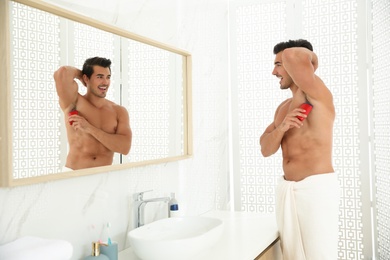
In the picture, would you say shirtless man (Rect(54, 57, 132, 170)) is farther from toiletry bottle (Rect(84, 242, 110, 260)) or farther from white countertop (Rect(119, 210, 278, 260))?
white countertop (Rect(119, 210, 278, 260))

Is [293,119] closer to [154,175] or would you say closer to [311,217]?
[311,217]

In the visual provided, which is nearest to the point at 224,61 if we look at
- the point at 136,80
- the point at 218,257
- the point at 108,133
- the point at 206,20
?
the point at 206,20

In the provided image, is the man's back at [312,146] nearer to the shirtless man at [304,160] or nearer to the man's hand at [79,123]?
the shirtless man at [304,160]

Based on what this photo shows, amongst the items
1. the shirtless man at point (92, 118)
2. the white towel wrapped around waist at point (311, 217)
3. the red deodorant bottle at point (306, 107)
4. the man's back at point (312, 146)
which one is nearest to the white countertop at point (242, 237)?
the white towel wrapped around waist at point (311, 217)

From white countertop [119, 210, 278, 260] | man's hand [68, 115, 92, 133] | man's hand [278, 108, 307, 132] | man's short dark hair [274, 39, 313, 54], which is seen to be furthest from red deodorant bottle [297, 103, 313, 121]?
man's hand [68, 115, 92, 133]

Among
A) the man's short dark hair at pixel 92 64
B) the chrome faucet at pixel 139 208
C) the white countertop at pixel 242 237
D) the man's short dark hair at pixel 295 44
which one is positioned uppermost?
the man's short dark hair at pixel 295 44

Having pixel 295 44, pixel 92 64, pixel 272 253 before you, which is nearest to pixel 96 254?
pixel 92 64

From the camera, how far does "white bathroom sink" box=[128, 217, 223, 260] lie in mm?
1552

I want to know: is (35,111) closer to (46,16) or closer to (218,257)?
(46,16)

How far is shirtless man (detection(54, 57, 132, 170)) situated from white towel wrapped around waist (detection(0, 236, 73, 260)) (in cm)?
40

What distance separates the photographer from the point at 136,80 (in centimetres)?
205

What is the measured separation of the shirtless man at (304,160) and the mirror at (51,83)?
3.07 ft

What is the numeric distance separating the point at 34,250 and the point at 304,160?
198 centimetres

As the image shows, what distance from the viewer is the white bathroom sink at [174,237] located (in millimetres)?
1552
